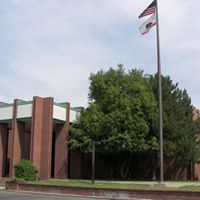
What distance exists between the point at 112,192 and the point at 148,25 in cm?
1117

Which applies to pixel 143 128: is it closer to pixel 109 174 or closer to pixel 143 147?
pixel 143 147

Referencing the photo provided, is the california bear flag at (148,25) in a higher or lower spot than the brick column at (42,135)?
higher

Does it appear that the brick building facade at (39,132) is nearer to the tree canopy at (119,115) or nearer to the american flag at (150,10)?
the tree canopy at (119,115)

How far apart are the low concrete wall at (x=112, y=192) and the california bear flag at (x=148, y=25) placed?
10543 mm

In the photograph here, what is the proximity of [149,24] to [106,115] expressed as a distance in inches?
642

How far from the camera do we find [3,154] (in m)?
48.3

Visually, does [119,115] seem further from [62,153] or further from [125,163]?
[62,153]

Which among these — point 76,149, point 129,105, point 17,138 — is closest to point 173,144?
point 129,105

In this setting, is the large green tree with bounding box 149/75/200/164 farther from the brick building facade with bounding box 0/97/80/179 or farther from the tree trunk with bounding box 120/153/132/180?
the brick building facade with bounding box 0/97/80/179

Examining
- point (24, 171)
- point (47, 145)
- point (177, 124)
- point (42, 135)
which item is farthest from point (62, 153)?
point (177, 124)

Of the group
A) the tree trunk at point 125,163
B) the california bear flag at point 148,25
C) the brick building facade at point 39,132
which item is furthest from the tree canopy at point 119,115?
the california bear flag at point 148,25

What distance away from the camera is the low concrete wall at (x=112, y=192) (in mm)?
23359

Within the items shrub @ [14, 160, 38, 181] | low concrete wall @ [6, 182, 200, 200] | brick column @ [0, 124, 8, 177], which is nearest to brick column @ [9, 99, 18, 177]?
brick column @ [0, 124, 8, 177]

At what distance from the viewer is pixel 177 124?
43625mm
